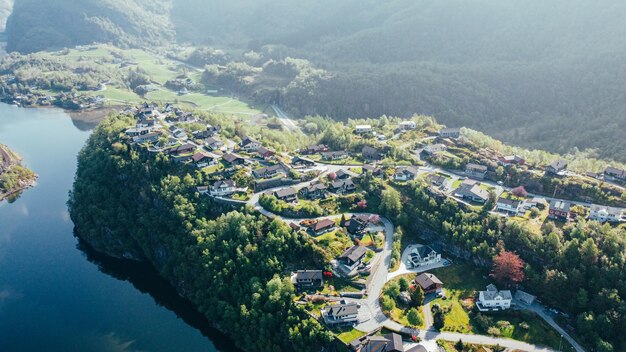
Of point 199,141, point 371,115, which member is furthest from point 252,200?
point 371,115

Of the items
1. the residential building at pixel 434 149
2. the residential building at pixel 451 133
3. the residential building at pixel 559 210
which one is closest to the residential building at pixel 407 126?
the residential building at pixel 451 133

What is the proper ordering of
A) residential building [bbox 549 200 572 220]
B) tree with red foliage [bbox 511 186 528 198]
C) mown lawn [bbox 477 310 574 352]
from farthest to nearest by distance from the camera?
tree with red foliage [bbox 511 186 528 198] → residential building [bbox 549 200 572 220] → mown lawn [bbox 477 310 574 352]

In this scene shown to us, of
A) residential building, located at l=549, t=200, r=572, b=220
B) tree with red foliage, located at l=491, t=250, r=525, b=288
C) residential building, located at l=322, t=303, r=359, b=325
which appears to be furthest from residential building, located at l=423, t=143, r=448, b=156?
residential building, located at l=322, t=303, r=359, b=325

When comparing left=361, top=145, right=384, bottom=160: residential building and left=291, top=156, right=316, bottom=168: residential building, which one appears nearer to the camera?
left=291, top=156, right=316, bottom=168: residential building

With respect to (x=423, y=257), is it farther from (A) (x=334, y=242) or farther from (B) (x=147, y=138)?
(B) (x=147, y=138)

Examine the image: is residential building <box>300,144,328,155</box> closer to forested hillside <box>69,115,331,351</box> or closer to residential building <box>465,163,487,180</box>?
forested hillside <box>69,115,331,351</box>
